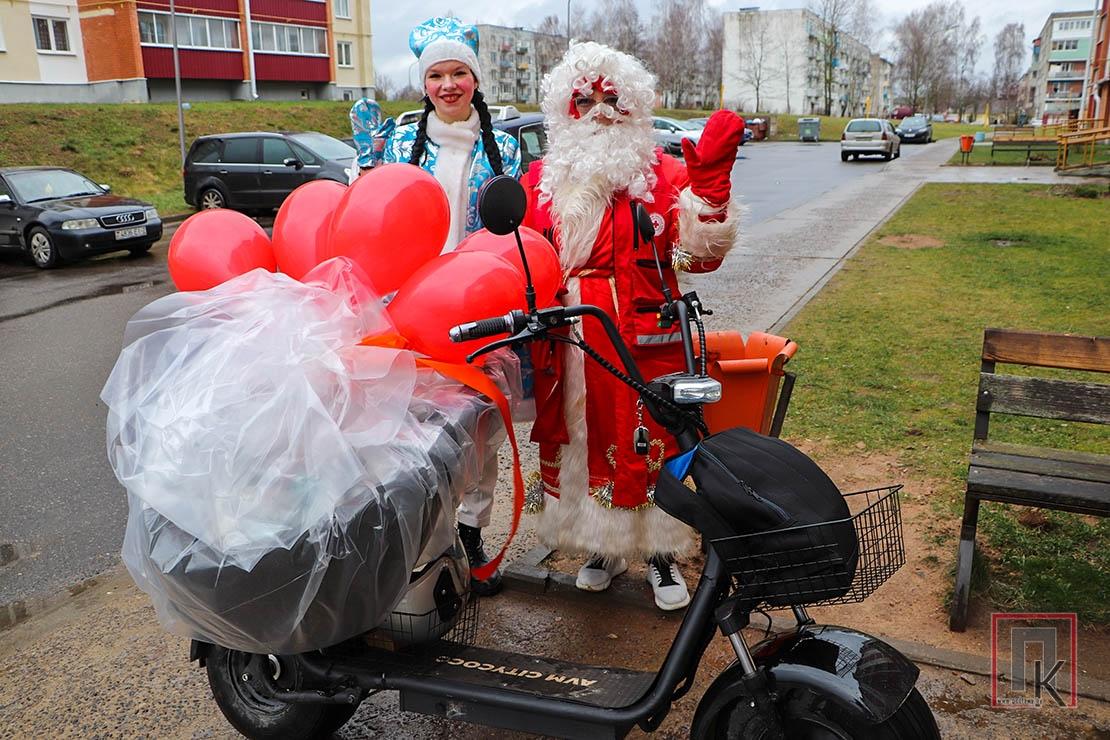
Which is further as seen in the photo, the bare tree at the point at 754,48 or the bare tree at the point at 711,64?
the bare tree at the point at 754,48

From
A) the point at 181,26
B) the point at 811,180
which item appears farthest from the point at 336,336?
the point at 181,26

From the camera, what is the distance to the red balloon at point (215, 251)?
2586mm

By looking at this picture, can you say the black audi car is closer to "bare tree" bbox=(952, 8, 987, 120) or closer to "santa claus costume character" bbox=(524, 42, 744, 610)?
"santa claus costume character" bbox=(524, 42, 744, 610)

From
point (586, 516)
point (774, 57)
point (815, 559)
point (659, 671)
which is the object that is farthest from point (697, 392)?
point (774, 57)

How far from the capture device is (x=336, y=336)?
7.17 feet

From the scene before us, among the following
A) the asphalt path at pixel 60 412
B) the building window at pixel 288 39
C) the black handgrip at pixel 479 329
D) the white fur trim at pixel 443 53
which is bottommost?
the asphalt path at pixel 60 412

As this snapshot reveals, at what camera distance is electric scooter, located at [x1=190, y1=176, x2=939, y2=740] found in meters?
1.98

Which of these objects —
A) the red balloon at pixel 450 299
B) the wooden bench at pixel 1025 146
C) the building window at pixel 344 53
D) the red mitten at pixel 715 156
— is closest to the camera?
the red balloon at pixel 450 299

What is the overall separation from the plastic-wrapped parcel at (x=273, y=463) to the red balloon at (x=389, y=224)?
199 millimetres

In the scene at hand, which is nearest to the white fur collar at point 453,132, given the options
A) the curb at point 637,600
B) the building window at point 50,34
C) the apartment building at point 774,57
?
the curb at point 637,600

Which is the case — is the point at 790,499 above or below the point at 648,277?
below

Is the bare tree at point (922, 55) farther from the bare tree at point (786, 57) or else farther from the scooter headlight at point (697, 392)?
the scooter headlight at point (697, 392)

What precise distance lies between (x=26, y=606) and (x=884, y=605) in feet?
11.6

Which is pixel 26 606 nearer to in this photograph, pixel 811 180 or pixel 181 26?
pixel 811 180
